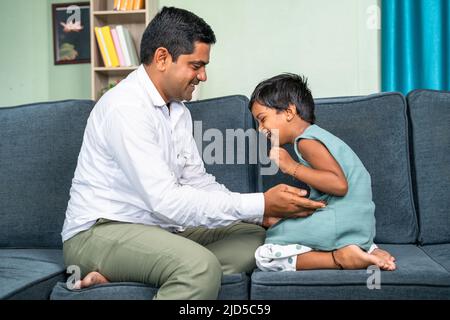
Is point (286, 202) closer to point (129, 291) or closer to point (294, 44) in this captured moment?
point (129, 291)

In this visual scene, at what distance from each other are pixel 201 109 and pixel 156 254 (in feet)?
2.47

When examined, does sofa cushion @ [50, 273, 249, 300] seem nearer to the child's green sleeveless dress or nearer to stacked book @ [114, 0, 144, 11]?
the child's green sleeveless dress

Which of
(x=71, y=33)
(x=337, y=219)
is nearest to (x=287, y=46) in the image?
(x=71, y=33)

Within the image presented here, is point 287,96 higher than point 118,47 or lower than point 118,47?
lower

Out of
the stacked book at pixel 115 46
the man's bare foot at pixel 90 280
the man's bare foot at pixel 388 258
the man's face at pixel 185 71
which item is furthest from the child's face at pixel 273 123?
the stacked book at pixel 115 46

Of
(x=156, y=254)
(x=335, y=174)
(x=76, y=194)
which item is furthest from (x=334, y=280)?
(x=76, y=194)

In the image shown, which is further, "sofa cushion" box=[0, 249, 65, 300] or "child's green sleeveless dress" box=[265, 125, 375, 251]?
"child's green sleeveless dress" box=[265, 125, 375, 251]

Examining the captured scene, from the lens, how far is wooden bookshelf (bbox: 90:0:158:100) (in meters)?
3.39

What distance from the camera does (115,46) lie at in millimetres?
3430

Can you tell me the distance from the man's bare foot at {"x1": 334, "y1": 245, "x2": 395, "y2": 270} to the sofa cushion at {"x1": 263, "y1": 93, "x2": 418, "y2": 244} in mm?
402

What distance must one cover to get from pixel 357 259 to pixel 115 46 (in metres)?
2.46

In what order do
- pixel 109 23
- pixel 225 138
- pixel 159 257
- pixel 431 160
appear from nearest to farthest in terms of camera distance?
pixel 159 257 → pixel 431 160 → pixel 225 138 → pixel 109 23

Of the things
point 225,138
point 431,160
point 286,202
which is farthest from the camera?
point 225,138

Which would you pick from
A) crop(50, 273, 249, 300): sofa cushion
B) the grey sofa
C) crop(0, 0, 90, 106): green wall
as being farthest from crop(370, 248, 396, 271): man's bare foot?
crop(0, 0, 90, 106): green wall
